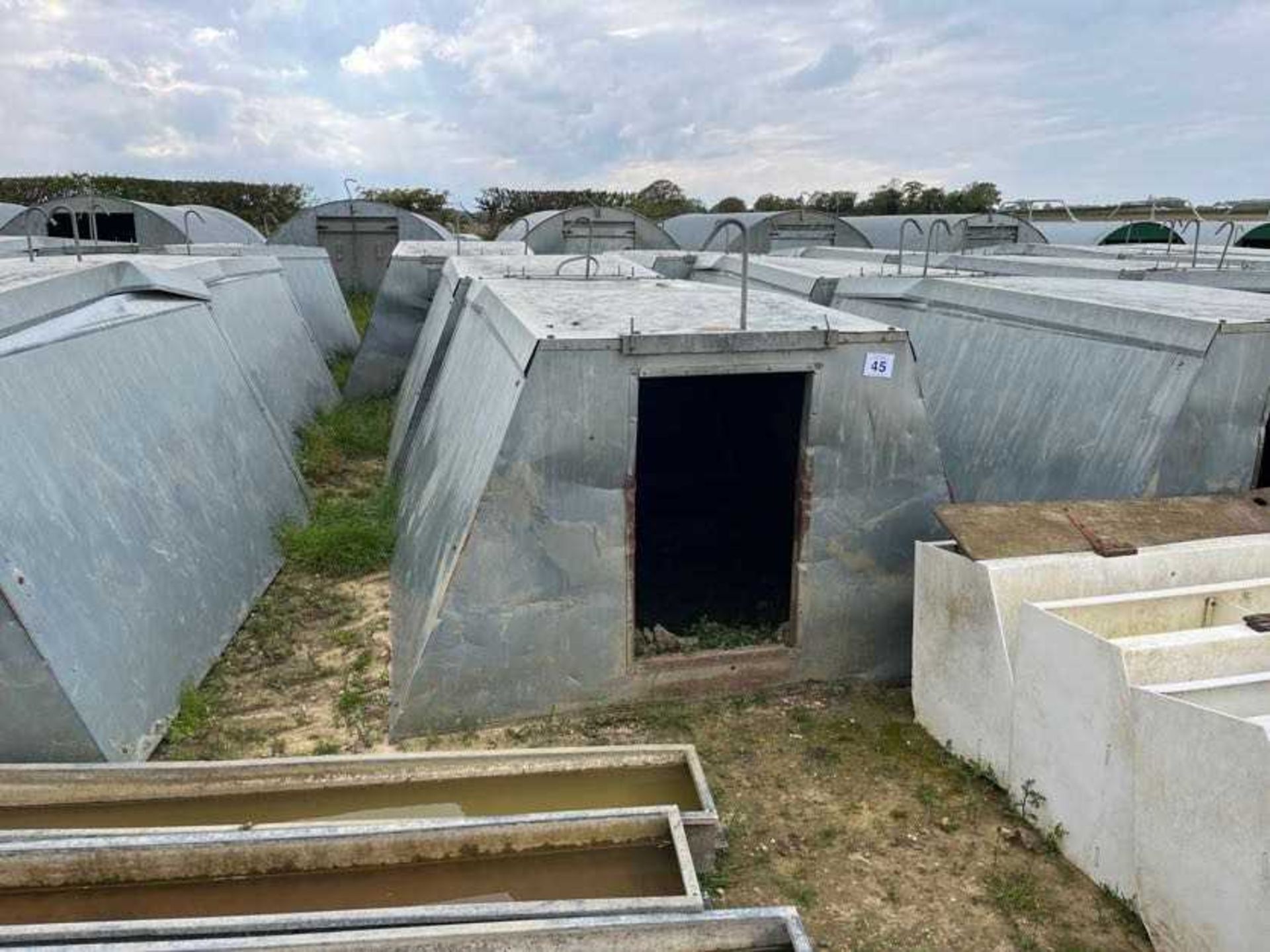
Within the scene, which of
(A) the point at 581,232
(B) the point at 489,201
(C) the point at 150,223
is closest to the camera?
(C) the point at 150,223

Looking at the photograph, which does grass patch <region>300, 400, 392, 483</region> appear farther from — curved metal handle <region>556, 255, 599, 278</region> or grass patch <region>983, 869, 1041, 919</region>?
A: grass patch <region>983, 869, 1041, 919</region>

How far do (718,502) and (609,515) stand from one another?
→ 3747 mm

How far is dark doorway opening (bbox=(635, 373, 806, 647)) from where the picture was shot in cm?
625

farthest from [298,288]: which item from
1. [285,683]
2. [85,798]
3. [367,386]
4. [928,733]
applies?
[928,733]

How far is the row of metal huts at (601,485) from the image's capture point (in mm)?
4230

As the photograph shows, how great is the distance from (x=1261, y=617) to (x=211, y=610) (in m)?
5.21

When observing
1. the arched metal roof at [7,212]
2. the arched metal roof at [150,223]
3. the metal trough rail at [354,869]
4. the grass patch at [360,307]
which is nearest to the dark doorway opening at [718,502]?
the metal trough rail at [354,869]

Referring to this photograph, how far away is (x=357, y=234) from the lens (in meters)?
19.1

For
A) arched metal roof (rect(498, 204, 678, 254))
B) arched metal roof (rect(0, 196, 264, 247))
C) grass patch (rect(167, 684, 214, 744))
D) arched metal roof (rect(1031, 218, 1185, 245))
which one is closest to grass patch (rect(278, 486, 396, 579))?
grass patch (rect(167, 684, 214, 744))

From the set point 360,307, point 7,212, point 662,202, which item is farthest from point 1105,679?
point 662,202

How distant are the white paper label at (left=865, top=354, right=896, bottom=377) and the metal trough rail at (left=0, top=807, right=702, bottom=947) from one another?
2.53 meters

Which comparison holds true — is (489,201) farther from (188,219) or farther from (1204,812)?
(1204,812)

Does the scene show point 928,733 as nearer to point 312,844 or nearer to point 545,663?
point 545,663

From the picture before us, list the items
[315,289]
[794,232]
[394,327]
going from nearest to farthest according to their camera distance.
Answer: [394,327] → [315,289] → [794,232]
